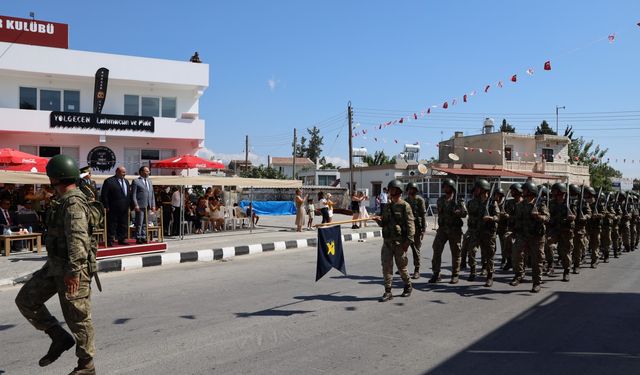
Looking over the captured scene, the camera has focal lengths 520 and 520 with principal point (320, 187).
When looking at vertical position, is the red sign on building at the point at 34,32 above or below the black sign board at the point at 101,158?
above

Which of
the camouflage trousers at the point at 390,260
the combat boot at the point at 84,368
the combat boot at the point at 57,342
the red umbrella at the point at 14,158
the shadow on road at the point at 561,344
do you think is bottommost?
the shadow on road at the point at 561,344

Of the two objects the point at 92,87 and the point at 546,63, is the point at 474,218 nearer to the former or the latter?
the point at 546,63

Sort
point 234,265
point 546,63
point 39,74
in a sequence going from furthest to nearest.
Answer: point 39,74 < point 546,63 < point 234,265

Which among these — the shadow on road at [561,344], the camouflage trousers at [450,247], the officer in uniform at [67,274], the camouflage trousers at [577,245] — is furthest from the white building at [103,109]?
the shadow on road at [561,344]

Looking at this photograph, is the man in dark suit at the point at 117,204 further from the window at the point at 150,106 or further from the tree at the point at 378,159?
the tree at the point at 378,159

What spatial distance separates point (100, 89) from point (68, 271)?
75.0 ft

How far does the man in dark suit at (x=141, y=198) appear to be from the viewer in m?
11.7

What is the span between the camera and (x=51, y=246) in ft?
14.0

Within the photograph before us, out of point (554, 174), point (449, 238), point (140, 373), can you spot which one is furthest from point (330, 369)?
point (554, 174)

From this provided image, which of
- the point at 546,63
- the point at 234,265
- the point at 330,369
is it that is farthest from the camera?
the point at 546,63

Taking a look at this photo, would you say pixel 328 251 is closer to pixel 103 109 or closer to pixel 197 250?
pixel 197 250

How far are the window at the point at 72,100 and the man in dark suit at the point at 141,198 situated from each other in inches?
610

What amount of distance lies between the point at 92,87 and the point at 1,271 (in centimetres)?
1806

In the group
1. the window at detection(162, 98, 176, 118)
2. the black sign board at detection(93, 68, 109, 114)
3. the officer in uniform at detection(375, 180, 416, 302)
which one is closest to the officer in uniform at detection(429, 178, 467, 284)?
the officer in uniform at detection(375, 180, 416, 302)
